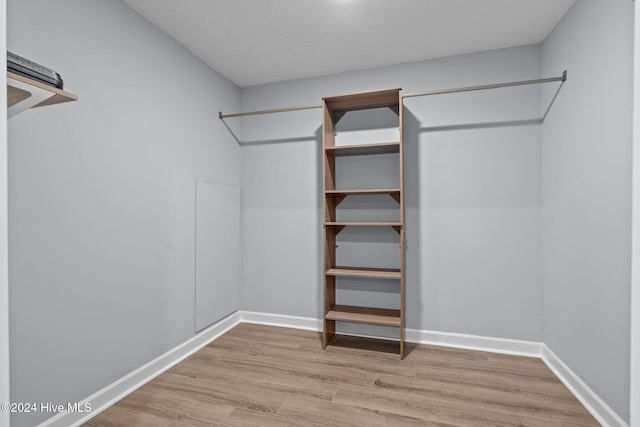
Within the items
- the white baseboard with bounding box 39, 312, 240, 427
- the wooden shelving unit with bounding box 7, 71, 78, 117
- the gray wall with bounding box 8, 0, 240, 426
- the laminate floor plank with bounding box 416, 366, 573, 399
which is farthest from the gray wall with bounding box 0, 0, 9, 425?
the laminate floor plank with bounding box 416, 366, 573, 399

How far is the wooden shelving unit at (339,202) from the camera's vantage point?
8.29ft

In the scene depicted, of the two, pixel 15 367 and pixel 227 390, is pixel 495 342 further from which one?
pixel 15 367

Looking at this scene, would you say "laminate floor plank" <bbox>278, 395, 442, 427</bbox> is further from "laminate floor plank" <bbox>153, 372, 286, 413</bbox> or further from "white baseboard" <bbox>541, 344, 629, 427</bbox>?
"white baseboard" <bbox>541, 344, 629, 427</bbox>

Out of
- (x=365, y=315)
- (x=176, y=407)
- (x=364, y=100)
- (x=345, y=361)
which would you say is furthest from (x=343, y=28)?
(x=176, y=407)

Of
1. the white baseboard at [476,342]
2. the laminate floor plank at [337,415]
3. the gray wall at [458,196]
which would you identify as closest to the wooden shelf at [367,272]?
the gray wall at [458,196]

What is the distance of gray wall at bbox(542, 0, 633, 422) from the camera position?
1593mm

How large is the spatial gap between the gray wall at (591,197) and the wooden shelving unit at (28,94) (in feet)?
8.69

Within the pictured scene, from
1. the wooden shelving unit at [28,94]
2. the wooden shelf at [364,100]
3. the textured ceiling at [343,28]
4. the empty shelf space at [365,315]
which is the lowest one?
the empty shelf space at [365,315]

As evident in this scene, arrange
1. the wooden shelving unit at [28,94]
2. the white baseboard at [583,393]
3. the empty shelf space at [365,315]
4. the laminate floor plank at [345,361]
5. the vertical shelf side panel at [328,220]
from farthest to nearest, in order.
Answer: the vertical shelf side panel at [328,220] < the empty shelf space at [365,315] < the laminate floor plank at [345,361] < the white baseboard at [583,393] < the wooden shelving unit at [28,94]

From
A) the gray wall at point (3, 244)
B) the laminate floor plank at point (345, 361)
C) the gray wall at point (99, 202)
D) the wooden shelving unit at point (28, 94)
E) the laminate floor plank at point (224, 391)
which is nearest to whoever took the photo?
the gray wall at point (3, 244)

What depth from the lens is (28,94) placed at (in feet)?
3.81

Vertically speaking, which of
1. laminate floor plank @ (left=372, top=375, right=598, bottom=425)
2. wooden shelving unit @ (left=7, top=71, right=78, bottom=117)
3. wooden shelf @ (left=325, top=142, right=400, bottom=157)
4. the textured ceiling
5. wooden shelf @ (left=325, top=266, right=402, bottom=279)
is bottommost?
laminate floor plank @ (left=372, top=375, right=598, bottom=425)

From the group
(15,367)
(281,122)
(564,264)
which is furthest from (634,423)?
(281,122)

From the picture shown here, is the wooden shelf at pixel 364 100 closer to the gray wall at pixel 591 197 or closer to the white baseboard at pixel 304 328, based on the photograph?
the gray wall at pixel 591 197
